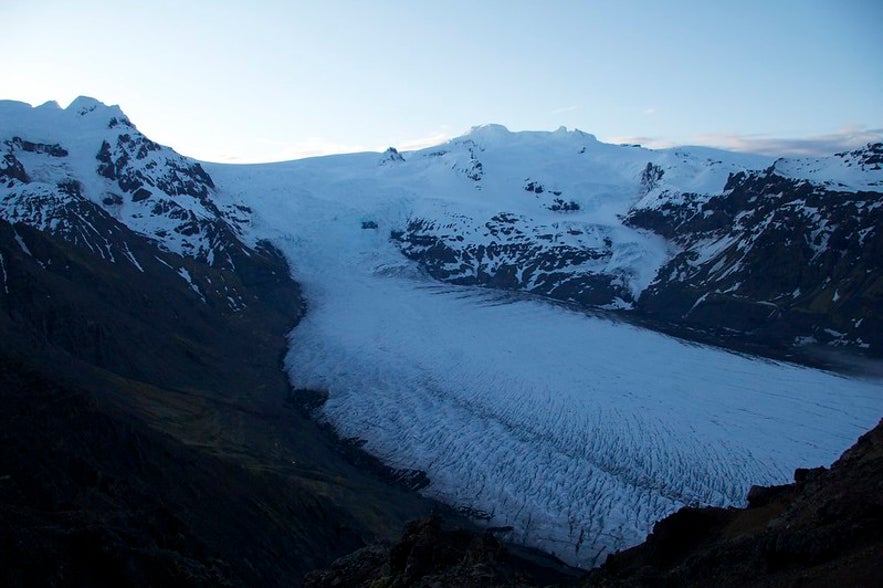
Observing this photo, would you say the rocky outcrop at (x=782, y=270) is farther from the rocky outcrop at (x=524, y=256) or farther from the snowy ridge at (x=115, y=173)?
the snowy ridge at (x=115, y=173)

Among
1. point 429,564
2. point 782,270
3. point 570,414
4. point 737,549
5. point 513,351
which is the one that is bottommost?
point 782,270

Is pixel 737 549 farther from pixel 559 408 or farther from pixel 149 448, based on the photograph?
pixel 559 408

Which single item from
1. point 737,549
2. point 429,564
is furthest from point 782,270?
point 429,564

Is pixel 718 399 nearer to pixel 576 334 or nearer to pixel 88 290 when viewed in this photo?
pixel 576 334

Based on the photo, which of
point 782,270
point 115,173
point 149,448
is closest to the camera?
point 149,448

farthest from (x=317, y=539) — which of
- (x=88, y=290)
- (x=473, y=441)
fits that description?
(x=88, y=290)

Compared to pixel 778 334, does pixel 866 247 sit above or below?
above
